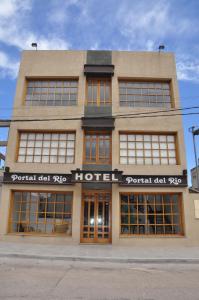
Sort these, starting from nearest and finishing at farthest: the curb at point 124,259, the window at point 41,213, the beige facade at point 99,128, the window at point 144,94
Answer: the curb at point 124,259
the beige facade at point 99,128
the window at point 41,213
the window at point 144,94

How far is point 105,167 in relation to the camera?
42.7 feet

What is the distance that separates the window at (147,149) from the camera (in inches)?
528

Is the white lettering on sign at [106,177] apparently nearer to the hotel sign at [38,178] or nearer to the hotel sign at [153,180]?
→ the hotel sign at [153,180]

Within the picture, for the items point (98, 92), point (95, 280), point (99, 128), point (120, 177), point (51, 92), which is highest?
point (51, 92)

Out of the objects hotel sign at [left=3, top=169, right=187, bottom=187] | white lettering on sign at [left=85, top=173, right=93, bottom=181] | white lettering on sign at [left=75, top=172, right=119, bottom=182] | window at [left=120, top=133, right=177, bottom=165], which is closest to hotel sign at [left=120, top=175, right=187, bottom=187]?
hotel sign at [left=3, top=169, right=187, bottom=187]

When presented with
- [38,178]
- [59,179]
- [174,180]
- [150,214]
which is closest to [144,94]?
[174,180]

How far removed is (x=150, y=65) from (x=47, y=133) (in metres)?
7.74

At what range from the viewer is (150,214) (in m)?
12.7

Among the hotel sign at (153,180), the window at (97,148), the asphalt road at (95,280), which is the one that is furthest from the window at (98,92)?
the asphalt road at (95,280)

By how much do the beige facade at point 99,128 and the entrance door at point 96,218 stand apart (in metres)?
0.26

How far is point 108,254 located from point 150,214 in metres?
4.00

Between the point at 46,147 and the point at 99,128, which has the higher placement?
the point at 99,128

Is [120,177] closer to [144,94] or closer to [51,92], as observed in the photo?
[144,94]

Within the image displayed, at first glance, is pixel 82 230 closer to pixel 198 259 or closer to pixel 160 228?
Result: pixel 160 228
